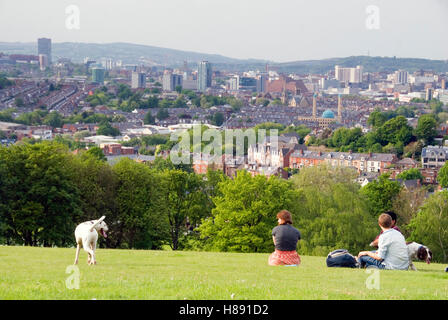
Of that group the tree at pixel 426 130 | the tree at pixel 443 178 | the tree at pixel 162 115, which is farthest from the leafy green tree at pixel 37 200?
the tree at pixel 162 115

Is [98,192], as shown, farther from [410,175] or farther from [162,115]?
[162,115]

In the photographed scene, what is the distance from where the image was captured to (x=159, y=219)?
32062 millimetres

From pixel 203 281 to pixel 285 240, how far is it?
2.62 metres

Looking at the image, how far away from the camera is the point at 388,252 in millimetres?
11984

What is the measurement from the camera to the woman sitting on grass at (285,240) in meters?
12.0

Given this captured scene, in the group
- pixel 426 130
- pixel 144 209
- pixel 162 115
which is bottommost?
pixel 162 115

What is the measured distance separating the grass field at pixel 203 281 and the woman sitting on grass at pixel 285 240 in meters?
0.26

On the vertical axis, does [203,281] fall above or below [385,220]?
below

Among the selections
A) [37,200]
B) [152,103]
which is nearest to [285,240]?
[37,200]

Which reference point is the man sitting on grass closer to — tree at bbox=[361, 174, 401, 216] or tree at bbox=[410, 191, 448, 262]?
tree at bbox=[410, 191, 448, 262]

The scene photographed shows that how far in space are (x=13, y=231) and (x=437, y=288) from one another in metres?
20.4

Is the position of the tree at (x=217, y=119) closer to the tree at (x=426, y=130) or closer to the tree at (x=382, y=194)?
the tree at (x=426, y=130)

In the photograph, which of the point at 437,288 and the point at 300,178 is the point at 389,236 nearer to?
the point at 437,288

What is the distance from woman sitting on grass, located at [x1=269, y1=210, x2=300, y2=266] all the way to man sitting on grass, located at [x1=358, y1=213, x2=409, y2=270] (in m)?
1.16
